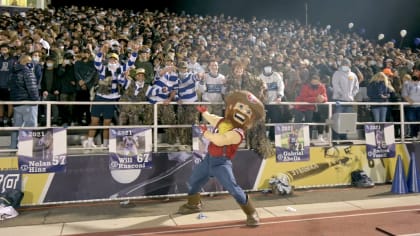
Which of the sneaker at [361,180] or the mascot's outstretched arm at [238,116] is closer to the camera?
the mascot's outstretched arm at [238,116]

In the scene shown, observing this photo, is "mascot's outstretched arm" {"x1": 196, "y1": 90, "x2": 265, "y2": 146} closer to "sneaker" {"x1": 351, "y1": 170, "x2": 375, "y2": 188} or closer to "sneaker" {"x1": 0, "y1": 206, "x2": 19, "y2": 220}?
"sneaker" {"x1": 0, "y1": 206, "x2": 19, "y2": 220}

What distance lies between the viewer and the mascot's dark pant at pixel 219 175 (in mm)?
6469

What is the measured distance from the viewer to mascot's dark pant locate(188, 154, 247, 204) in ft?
21.2

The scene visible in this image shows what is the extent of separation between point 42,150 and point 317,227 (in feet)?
15.4

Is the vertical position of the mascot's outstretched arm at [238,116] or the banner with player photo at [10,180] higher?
the mascot's outstretched arm at [238,116]

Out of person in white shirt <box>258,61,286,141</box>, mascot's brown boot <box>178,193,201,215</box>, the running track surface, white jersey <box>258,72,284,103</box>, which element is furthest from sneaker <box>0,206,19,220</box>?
white jersey <box>258,72,284,103</box>

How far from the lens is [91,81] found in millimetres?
10039

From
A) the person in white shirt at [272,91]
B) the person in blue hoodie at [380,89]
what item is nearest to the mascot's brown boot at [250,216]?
the person in white shirt at [272,91]

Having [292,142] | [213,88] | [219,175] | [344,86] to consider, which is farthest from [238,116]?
[344,86]

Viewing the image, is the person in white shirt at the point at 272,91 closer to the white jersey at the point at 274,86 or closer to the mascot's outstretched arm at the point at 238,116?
the white jersey at the point at 274,86

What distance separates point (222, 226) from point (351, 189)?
3.88 meters

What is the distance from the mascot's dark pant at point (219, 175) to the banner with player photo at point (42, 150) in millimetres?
2381

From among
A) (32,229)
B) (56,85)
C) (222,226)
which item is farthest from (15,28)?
(222,226)

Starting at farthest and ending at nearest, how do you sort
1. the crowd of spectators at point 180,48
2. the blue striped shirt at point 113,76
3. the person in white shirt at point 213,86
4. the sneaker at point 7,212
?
1. the crowd of spectators at point 180,48
2. the person in white shirt at point 213,86
3. the blue striped shirt at point 113,76
4. the sneaker at point 7,212
